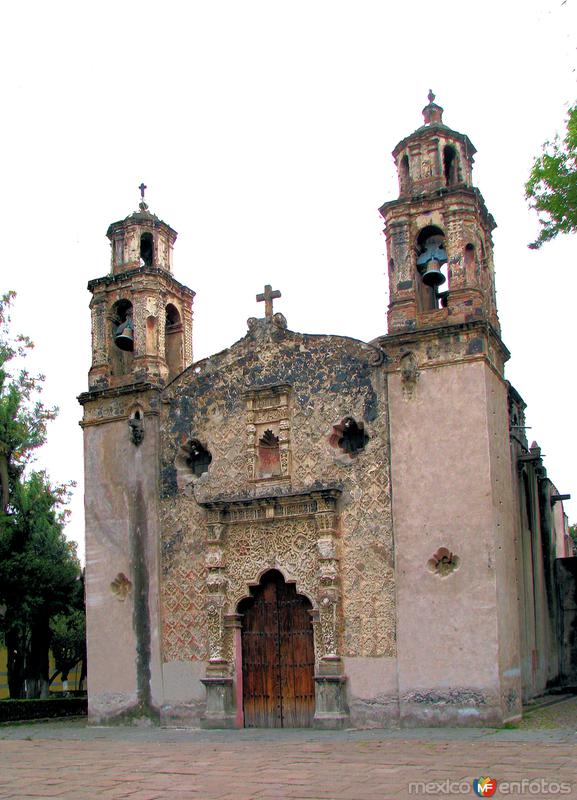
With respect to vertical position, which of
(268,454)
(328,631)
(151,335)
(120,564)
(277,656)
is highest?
(151,335)

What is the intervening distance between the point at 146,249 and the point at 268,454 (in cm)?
554

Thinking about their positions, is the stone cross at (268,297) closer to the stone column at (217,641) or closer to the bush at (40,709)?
the stone column at (217,641)

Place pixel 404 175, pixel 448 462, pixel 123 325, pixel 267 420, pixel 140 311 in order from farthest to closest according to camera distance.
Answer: pixel 123 325, pixel 140 311, pixel 404 175, pixel 267 420, pixel 448 462

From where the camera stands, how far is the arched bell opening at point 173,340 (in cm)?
1950

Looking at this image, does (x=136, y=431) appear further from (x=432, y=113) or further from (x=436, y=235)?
(x=432, y=113)

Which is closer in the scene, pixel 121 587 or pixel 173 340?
pixel 121 587

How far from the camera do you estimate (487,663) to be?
14273 mm

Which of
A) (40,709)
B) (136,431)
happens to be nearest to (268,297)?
(136,431)

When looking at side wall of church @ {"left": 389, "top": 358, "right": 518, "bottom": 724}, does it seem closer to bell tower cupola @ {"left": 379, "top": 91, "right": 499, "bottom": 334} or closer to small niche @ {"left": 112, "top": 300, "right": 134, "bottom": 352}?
bell tower cupola @ {"left": 379, "top": 91, "right": 499, "bottom": 334}

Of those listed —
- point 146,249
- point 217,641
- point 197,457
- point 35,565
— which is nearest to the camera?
point 217,641

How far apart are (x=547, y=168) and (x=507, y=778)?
728 centimetres

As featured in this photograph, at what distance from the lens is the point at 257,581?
16359mm

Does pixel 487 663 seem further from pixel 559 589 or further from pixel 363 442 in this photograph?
pixel 559 589

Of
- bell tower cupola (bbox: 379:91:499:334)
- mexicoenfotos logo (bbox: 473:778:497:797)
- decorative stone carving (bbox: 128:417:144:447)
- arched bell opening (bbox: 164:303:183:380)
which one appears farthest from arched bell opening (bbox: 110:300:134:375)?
mexicoenfotos logo (bbox: 473:778:497:797)
